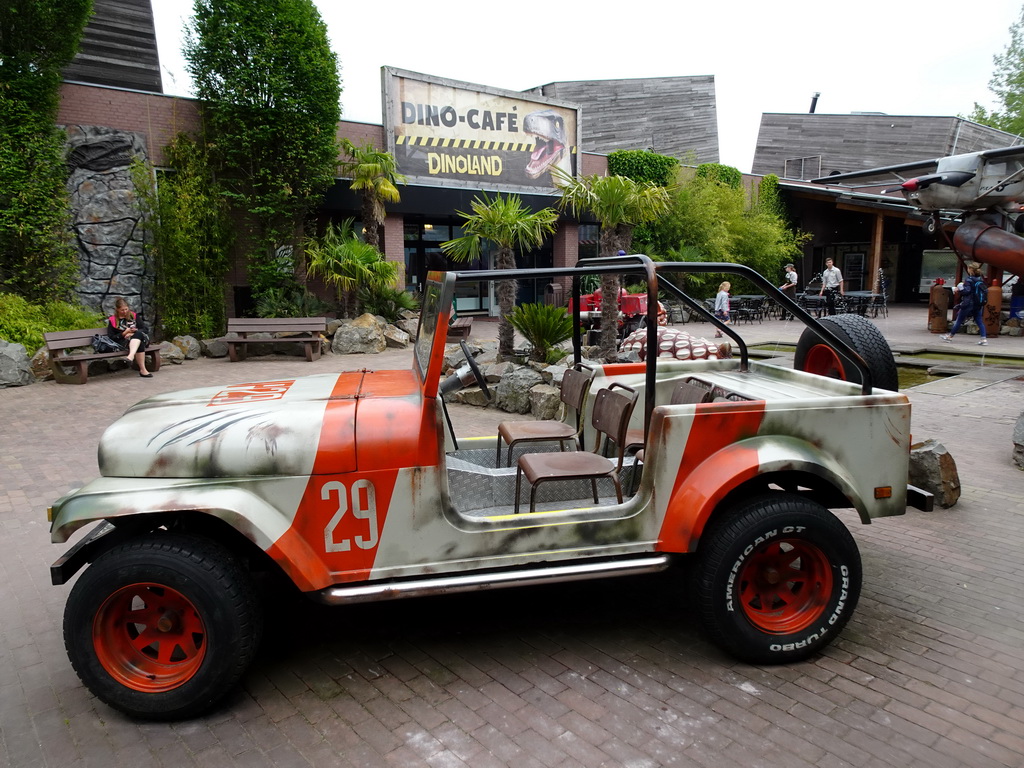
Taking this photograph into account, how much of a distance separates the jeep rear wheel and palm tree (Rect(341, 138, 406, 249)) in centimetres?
1435

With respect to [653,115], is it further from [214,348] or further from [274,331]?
[214,348]

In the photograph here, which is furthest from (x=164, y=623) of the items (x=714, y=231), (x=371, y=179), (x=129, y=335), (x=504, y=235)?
(x=714, y=231)

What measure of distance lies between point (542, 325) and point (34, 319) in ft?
30.6

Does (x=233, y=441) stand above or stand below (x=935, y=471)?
above

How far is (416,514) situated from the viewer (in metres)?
2.94

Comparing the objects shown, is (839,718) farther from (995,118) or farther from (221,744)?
(995,118)

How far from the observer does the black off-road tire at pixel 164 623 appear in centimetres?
273

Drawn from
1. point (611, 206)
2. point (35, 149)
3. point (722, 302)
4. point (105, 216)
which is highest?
point (35, 149)

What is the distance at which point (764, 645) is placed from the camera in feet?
10.2

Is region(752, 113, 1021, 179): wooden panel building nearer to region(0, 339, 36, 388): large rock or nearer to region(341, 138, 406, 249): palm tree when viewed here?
region(341, 138, 406, 249): palm tree

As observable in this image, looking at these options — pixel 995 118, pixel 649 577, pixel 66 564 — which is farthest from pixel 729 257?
pixel 995 118

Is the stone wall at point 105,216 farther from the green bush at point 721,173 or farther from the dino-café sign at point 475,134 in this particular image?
the green bush at point 721,173

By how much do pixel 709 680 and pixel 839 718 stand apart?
1.71ft

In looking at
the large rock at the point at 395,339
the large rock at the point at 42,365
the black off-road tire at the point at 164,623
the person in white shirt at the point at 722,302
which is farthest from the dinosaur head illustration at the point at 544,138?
the black off-road tire at the point at 164,623
